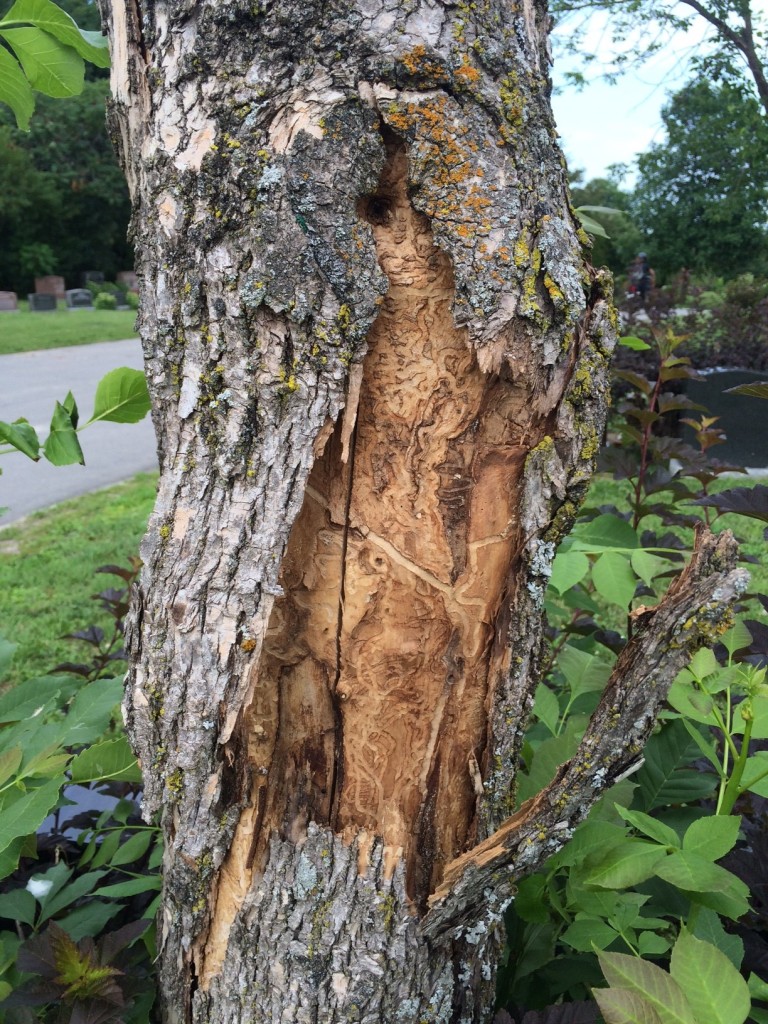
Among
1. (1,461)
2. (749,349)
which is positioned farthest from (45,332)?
(749,349)

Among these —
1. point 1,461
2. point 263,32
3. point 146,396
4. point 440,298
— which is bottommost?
point 1,461

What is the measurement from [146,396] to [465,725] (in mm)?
776

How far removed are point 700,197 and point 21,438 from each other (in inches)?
900

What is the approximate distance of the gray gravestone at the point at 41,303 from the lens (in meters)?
24.2

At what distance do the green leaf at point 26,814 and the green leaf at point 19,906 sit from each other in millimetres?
356

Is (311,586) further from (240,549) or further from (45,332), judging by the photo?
(45,332)

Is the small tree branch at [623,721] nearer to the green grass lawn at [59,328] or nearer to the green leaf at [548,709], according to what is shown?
the green leaf at [548,709]

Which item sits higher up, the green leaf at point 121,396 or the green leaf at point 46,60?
the green leaf at point 46,60

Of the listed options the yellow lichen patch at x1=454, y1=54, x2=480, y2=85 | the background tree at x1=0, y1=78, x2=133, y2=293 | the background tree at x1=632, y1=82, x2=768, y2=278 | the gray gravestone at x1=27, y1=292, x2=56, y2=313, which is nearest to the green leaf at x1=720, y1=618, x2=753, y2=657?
the yellow lichen patch at x1=454, y1=54, x2=480, y2=85

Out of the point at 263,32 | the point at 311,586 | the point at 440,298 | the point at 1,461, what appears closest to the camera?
the point at 263,32

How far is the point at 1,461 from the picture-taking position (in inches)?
293

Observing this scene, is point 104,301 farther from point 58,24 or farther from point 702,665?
point 702,665

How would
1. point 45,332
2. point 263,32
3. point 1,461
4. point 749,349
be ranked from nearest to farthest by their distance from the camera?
1. point 263,32
2. point 1,461
3. point 749,349
4. point 45,332

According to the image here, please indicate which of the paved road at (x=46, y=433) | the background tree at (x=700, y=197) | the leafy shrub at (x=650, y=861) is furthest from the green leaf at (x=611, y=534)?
the background tree at (x=700, y=197)
